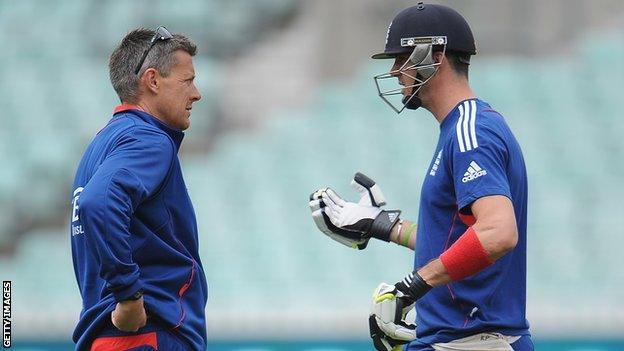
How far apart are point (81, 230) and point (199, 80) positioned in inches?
233

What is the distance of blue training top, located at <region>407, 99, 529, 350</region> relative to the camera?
12.1 ft

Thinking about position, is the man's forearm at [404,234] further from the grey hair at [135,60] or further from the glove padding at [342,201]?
the grey hair at [135,60]

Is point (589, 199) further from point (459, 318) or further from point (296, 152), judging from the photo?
point (459, 318)

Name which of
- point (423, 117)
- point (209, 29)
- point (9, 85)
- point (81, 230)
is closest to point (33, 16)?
point (9, 85)

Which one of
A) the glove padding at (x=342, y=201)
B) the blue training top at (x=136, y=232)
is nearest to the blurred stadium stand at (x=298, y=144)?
the glove padding at (x=342, y=201)

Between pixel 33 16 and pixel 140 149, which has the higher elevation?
pixel 33 16

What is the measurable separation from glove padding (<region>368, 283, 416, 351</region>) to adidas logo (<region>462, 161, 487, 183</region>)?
401mm

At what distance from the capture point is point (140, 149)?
372 cm

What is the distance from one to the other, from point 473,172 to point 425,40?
550 millimetres

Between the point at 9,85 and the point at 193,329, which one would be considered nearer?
the point at 193,329

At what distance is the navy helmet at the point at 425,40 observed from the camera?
3.93 metres

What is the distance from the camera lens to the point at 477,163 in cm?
363

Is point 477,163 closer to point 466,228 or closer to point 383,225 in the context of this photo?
point 466,228

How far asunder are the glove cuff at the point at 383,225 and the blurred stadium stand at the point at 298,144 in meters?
3.70
